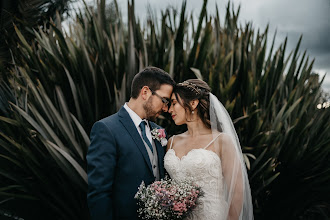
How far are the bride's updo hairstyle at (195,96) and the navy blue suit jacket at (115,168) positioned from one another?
54 centimetres

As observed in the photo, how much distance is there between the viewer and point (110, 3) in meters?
7.70

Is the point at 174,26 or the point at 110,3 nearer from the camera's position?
the point at 174,26

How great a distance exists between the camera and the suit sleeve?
1.81 meters

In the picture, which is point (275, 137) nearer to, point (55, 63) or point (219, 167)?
point (219, 167)

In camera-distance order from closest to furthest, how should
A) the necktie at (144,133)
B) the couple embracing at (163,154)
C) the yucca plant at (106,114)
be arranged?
the couple embracing at (163,154), the necktie at (144,133), the yucca plant at (106,114)

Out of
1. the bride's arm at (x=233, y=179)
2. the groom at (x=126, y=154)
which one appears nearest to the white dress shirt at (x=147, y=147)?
the groom at (x=126, y=154)

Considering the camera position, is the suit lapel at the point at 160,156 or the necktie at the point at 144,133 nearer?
the necktie at the point at 144,133

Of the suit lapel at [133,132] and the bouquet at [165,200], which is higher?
the suit lapel at [133,132]

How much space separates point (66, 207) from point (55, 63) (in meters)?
1.71

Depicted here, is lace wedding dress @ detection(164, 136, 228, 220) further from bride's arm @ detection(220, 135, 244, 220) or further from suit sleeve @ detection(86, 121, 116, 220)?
suit sleeve @ detection(86, 121, 116, 220)

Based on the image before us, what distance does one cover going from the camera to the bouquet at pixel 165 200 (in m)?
1.77

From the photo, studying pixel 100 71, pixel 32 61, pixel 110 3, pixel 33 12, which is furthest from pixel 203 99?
pixel 110 3

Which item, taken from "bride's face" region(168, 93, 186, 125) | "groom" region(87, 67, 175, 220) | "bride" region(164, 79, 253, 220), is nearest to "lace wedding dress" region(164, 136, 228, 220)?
"bride" region(164, 79, 253, 220)

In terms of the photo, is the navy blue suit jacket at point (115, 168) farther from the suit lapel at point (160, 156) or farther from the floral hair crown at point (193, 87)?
the floral hair crown at point (193, 87)
